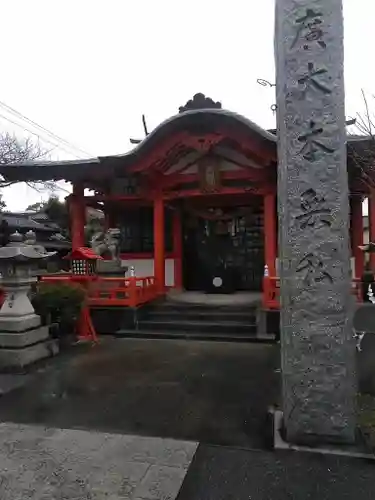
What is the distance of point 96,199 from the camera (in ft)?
34.7

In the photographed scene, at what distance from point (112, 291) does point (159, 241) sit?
6.17 ft

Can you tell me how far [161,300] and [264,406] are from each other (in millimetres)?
5448

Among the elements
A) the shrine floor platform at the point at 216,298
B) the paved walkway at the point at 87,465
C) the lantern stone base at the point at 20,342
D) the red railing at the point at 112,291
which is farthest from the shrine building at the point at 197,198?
the paved walkway at the point at 87,465

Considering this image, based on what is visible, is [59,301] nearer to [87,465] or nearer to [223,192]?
[87,465]

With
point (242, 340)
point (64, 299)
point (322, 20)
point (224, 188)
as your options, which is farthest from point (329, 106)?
point (224, 188)

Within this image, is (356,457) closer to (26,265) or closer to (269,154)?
(26,265)

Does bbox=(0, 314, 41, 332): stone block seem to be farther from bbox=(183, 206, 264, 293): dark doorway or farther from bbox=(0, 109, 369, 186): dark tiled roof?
bbox=(183, 206, 264, 293): dark doorway

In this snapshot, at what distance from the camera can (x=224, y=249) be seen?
11.3 metres

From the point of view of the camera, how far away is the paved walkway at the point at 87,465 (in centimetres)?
255

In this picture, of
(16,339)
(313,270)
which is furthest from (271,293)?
(16,339)

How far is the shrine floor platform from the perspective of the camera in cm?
884

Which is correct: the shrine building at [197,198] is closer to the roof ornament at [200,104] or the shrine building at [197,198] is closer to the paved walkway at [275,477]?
the roof ornament at [200,104]

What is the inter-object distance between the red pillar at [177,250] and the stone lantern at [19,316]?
502 cm

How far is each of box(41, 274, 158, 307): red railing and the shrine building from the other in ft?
3.79
